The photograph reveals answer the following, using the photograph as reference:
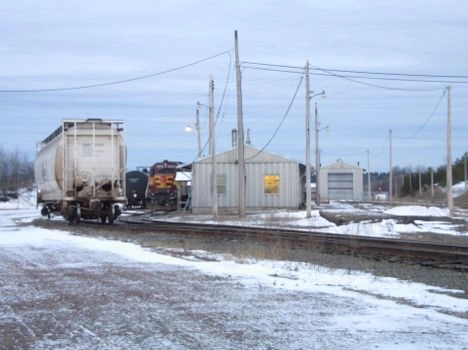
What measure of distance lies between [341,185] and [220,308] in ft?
293

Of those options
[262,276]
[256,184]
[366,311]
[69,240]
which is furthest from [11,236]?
[256,184]

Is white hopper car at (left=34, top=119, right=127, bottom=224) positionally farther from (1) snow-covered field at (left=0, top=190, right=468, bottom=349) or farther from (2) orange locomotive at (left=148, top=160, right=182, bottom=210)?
(2) orange locomotive at (left=148, top=160, right=182, bottom=210)

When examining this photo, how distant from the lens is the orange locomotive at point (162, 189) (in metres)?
51.6

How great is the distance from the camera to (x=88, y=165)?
2900cm

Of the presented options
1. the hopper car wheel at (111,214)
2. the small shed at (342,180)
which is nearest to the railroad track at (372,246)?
the hopper car wheel at (111,214)

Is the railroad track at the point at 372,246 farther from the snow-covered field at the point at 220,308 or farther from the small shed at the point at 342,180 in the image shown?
the small shed at the point at 342,180

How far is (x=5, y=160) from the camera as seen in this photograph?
130 meters

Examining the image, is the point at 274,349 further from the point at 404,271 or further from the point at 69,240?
the point at 69,240

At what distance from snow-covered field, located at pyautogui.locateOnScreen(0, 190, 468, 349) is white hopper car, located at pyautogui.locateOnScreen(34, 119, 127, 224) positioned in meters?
14.7

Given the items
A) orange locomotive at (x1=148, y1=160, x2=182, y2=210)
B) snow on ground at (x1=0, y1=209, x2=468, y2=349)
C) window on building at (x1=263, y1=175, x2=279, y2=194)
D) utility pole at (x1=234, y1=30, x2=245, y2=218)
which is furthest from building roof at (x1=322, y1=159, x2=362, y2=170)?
snow on ground at (x1=0, y1=209, x2=468, y2=349)

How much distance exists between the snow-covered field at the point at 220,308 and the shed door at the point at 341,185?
8253 centimetres

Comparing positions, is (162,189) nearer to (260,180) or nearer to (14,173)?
(260,180)

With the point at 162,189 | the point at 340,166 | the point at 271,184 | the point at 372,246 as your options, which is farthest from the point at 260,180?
the point at 340,166

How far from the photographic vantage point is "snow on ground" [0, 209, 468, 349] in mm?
7250
